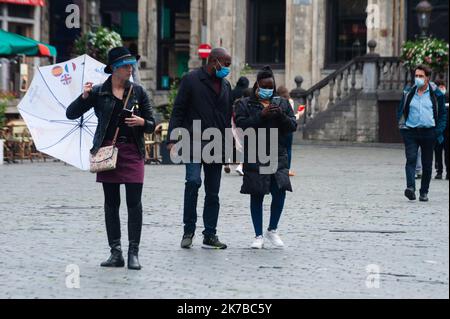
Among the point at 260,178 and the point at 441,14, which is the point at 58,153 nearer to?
the point at 260,178

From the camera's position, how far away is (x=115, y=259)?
1080 centimetres

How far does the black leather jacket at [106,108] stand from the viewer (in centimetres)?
1080

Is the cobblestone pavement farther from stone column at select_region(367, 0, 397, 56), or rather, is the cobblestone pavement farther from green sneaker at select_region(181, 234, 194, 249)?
stone column at select_region(367, 0, 397, 56)

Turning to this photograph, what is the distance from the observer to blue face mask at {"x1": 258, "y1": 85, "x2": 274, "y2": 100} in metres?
12.2

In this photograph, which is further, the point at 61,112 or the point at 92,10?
the point at 92,10

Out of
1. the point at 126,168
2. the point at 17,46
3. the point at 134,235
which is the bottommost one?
the point at 134,235

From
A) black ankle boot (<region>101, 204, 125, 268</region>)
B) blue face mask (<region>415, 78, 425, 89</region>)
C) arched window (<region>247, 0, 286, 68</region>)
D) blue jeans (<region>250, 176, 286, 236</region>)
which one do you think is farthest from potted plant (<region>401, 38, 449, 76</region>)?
black ankle boot (<region>101, 204, 125, 268</region>)

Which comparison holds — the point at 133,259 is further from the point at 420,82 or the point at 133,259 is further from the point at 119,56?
the point at 420,82

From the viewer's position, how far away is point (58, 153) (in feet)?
45.1

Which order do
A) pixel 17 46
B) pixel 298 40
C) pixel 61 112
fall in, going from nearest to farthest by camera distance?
pixel 61 112
pixel 17 46
pixel 298 40

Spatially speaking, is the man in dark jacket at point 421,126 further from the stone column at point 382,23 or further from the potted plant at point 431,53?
the stone column at point 382,23

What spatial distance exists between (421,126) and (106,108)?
770 centimetres

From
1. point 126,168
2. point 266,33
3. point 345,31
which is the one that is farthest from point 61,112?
point 266,33
